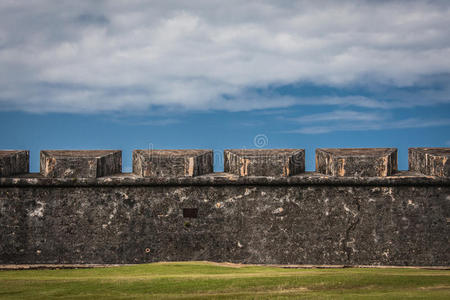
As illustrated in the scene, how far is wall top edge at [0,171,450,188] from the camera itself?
9.62m

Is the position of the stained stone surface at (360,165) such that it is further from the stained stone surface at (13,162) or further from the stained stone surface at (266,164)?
the stained stone surface at (13,162)

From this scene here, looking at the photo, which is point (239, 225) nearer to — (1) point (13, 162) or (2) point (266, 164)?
(2) point (266, 164)

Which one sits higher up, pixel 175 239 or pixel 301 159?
pixel 301 159

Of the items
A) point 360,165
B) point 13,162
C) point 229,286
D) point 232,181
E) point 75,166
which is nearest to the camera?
point 229,286

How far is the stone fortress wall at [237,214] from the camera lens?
379 inches

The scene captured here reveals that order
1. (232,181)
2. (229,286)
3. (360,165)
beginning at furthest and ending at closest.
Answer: (360,165), (232,181), (229,286)

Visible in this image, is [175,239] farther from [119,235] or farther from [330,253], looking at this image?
[330,253]

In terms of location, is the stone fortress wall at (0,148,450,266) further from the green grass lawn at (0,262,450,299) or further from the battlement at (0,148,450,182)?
the green grass lawn at (0,262,450,299)

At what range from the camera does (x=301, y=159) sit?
10406mm

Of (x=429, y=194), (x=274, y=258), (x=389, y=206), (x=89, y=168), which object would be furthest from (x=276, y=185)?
(x=89, y=168)

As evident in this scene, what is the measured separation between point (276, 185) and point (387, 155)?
208 cm

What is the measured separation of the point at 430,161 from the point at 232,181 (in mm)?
3556

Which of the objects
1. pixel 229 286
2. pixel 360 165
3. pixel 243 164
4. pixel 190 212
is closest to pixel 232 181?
pixel 243 164

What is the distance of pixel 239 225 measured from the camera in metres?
9.70
